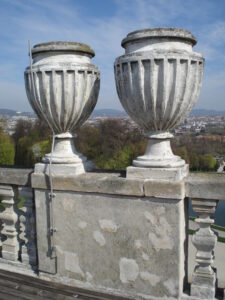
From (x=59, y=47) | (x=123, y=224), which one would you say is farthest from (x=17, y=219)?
(x=59, y=47)

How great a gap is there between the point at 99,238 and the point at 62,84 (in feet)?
5.31

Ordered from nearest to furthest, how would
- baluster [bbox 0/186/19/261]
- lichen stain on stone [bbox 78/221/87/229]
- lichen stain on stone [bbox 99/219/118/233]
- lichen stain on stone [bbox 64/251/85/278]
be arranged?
lichen stain on stone [bbox 99/219/118/233]
lichen stain on stone [bbox 78/221/87/229]
lichen stain on stone [bbox 64/251/85/278]
baluster [bbox 0/186/19/261]

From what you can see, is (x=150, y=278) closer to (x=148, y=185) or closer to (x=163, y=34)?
(x=148, y=185)

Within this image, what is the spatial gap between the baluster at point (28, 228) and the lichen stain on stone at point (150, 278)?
1.41 metres

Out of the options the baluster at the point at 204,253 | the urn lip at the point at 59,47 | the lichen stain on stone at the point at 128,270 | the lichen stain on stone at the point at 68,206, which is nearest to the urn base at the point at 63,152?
the lichen stain on stone at the point at 68,206

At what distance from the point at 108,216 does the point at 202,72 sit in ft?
5.47

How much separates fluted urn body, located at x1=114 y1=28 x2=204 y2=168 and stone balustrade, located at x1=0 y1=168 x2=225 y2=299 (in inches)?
12.2

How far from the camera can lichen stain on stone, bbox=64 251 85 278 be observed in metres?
3.68

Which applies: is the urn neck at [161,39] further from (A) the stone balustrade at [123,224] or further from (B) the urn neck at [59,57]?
(A) the stone balustrade at [123,224]

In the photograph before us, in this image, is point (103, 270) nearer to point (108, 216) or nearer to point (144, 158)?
point (108, 216)

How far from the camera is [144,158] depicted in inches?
130

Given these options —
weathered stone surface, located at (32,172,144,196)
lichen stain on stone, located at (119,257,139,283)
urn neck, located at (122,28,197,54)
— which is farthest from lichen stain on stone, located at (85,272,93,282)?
urn neck, located at (122,28,197,54)

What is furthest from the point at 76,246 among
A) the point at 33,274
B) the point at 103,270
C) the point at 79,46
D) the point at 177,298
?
the point at 79,46

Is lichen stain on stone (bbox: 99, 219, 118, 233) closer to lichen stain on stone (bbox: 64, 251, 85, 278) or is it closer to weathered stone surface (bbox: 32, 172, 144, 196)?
weathered stone surface (bbox: 32, 172, 144, 196)
